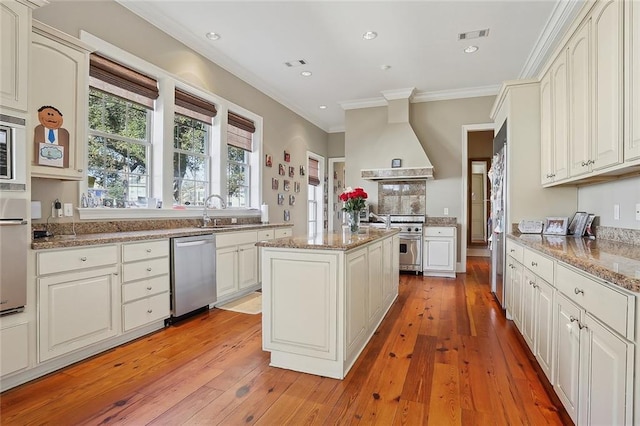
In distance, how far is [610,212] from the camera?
2.54 metres

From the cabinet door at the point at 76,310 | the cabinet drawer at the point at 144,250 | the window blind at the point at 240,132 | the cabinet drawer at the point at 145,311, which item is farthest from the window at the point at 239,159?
the cabinet door at the point at 76,310

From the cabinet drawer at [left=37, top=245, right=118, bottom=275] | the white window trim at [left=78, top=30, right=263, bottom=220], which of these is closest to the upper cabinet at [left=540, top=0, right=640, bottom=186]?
the cabinet drawer at [left=37, top=245, right=118, bottom=275]

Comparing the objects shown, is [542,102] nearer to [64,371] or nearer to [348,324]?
[348,324]

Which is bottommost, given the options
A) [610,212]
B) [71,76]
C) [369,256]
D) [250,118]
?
[369,256]

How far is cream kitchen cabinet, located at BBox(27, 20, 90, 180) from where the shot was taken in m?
2.29

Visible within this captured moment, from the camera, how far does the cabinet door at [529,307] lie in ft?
7.74

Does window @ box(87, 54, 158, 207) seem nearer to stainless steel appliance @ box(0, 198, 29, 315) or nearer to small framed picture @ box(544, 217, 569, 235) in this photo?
stainless steel appliance @ box(0, 198, 29, 315)

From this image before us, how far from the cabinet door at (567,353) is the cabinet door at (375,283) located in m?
Result: 1.30

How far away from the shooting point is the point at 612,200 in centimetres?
252

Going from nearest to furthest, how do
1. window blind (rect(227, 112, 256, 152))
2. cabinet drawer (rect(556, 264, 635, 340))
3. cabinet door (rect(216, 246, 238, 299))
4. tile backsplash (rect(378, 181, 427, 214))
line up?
cabinet drawer (rect(556, 264, 635, 340)) < cabinet door (rect(216, 246, 238, 299)) < window blind (rect(227, 112, 256, 152)) < tile backsplash (rect(378, 181, 427, 214))

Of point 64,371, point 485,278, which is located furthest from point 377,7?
point 485,278

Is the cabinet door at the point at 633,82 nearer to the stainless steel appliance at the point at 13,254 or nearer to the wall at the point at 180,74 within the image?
the stainless steel appliance at the point at 13,254

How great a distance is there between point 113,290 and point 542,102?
4123 mm

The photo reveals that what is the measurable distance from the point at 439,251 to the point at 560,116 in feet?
10.3
